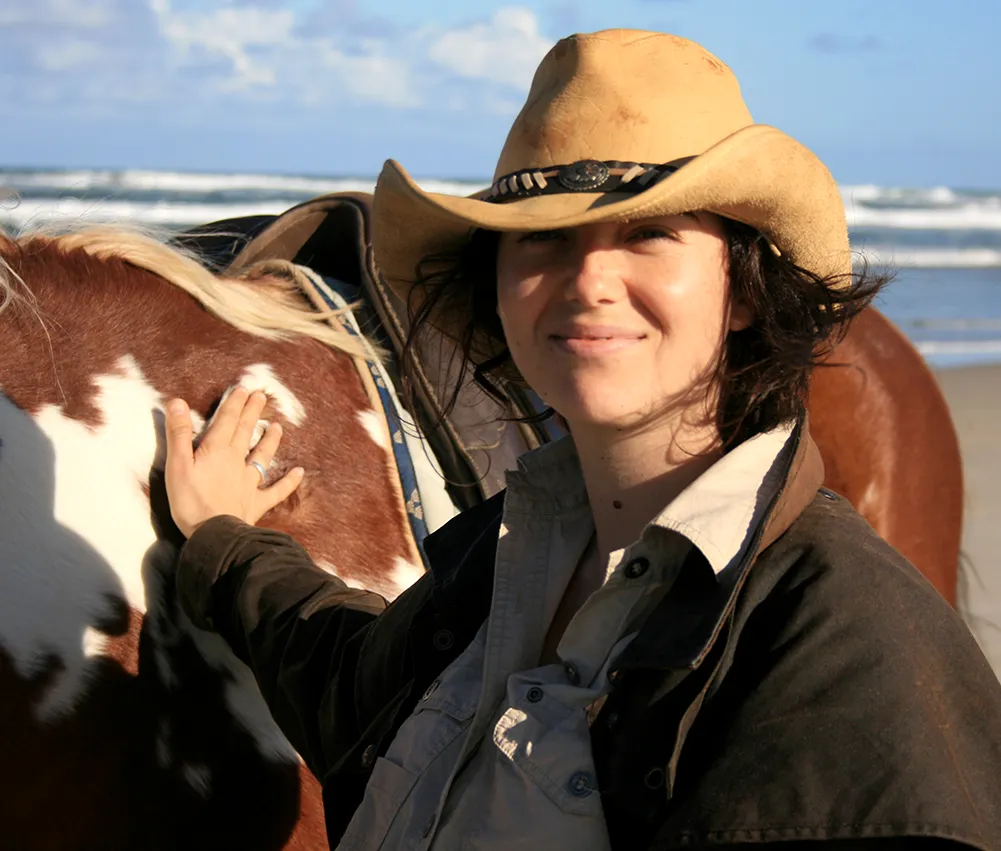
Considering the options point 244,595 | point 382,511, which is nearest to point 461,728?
point 244,595

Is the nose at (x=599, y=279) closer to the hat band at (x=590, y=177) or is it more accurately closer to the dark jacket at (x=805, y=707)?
the hat band at (x=590, y=177)

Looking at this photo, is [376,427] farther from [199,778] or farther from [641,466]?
[641,466]

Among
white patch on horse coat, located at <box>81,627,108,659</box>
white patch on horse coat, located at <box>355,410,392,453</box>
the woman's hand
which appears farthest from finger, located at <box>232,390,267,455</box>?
white patch on horse coat, located at <box>81,627,108,659</box>

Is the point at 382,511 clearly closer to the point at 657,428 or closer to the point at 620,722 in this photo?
the point at 657,428

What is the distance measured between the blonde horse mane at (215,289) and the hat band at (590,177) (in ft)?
2.66

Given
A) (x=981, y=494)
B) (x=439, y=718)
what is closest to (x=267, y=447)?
(x=439, y=718)

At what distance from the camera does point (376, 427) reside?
203 centimetres

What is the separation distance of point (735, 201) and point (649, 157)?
0.09 meters

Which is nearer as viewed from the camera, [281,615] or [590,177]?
[590,177]

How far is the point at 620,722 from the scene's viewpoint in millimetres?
1078

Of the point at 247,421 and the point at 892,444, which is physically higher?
the point at 247,421

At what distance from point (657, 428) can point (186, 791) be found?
0.84 metres

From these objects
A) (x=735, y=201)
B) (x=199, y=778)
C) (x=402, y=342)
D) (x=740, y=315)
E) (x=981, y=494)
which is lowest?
(x=981, y=494)

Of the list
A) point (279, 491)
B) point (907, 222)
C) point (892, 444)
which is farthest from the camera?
point (907, 222)
